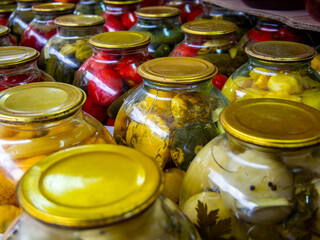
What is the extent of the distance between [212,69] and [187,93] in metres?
0.07

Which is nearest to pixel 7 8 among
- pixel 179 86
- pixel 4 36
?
pixel 4 36

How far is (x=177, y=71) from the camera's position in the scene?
66 centimetres

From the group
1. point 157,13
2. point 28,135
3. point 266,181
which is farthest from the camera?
point 157,13

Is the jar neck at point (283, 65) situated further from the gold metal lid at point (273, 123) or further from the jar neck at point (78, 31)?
the jar neck at point (78, 31)

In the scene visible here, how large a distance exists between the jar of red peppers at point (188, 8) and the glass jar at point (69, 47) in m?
0.50

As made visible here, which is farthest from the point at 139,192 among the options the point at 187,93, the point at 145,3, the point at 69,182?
the point at 145,3

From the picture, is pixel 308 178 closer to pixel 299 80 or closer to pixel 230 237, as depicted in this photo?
pixel 230 237

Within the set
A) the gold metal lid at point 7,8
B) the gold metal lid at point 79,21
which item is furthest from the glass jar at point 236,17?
the gold metal lid at point 7,8

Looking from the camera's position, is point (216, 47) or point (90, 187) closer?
point (90, 187)

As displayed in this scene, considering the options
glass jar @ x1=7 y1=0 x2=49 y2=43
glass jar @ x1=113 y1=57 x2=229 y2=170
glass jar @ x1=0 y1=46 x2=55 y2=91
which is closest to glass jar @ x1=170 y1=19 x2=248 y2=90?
glass jar @ x1=113 y1=57 x2=229 y2=170

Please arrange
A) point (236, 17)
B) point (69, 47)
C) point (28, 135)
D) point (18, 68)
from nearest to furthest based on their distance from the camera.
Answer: point (28, 135) < point (18, 68) < point (69, 47) < point (236, 17)

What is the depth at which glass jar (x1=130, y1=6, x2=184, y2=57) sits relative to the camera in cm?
114

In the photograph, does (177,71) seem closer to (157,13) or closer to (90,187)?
(90,187)

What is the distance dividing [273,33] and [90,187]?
938 mm
